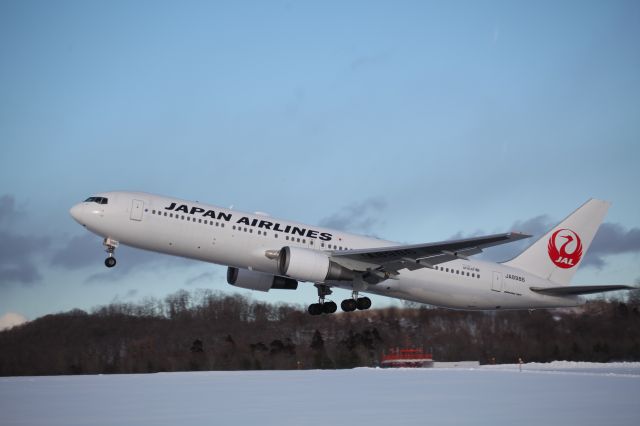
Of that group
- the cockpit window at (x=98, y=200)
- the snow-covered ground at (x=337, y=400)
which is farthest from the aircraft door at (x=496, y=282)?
the cockpit window at (x=98, y=200)

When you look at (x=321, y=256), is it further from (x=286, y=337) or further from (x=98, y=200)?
(x=286, y=337)

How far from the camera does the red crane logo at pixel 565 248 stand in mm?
45344

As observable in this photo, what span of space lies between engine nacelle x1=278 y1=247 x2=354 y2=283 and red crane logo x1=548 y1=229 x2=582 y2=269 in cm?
1337

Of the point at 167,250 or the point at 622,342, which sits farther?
the point at 622,342

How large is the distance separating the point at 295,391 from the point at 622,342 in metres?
26.3

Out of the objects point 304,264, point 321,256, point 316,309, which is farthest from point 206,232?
point 316,309

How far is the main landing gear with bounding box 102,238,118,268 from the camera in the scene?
38.1 m

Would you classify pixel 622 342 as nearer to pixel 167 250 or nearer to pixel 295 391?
pixel 295 391

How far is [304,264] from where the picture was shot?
37.6 metres

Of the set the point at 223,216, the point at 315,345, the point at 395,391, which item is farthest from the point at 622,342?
the point at 223,216

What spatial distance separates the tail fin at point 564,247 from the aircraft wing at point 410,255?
23.5ft

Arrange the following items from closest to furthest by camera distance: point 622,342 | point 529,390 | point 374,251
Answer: point 529,390, point 374,251, point 622,342

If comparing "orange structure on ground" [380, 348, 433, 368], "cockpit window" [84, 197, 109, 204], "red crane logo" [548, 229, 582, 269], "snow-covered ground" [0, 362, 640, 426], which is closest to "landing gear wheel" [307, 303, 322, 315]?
"snow-covered ground" [0, 362, 640, 426]

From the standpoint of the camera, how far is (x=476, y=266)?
43.0 meters
